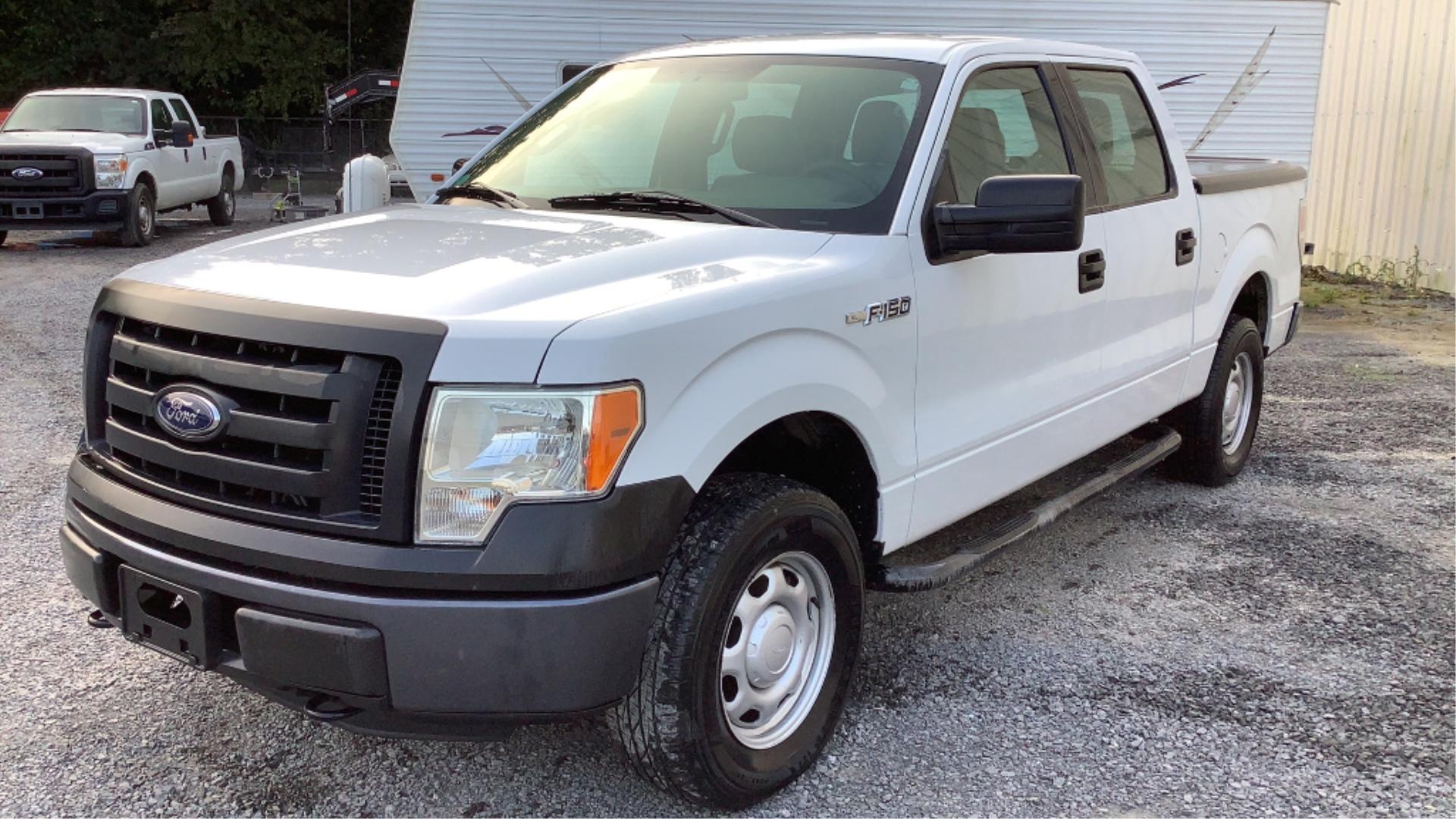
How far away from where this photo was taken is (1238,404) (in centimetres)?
604

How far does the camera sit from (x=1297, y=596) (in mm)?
4594

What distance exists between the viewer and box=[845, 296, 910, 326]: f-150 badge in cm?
323

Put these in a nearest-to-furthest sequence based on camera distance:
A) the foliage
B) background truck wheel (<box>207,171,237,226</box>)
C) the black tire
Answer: the black tire → background truck wheel (<box>207,171,237,226</box>) → the foliage

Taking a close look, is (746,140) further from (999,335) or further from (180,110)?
(180,110)

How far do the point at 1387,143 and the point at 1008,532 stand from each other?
1156 cm

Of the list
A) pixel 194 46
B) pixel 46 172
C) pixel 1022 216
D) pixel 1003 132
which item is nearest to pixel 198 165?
pixel 46 172

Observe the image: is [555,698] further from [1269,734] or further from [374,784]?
[1269,734]

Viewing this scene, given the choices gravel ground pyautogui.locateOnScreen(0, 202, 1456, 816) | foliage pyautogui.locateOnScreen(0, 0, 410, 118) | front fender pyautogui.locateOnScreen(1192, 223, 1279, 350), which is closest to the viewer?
gravel ground pyautogui.locateOnScreen(0, 202, 1456, 816)

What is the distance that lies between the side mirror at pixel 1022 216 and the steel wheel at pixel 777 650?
99 cm

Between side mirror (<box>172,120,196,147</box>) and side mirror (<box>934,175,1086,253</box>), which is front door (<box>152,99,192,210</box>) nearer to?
side mirror (<box>172,120,196,147</box>)

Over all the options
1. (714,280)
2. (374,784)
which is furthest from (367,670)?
(714,280)

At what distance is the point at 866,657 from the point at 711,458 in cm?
144

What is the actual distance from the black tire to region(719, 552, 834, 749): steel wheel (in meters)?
14.0

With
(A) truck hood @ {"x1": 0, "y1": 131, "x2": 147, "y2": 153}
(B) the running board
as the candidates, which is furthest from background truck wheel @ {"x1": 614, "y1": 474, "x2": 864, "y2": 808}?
(A) truck hood @ {"x1": 0, "y1": 131, "x2": 147, "y2": 153}
